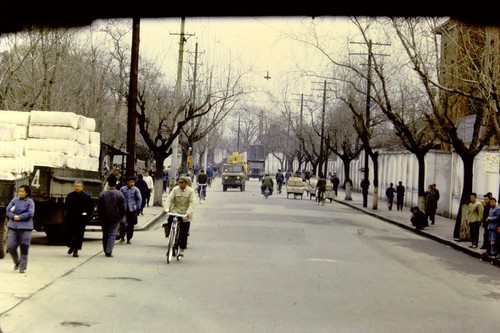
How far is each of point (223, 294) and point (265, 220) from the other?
19142 mm

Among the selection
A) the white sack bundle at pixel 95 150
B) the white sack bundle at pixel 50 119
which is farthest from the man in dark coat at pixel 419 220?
the white sack bundle at pixel 50 119

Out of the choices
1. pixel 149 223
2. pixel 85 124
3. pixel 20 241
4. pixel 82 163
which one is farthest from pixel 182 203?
pixel 149 223

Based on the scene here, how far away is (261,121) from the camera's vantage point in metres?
154

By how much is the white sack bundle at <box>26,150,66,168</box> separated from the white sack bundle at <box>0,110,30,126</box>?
2.34ft

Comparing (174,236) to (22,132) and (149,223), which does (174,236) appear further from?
(149,223)

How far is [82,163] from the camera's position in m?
20.9

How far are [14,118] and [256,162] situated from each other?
94111 millimetres

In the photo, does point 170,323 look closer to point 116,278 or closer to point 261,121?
point 116,278

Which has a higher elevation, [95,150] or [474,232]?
[95,150]

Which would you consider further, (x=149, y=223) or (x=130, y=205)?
(x=149, y=223)

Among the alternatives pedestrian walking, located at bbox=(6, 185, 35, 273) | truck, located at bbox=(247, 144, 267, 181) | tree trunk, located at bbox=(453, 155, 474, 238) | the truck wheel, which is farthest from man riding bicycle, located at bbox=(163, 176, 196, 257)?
truck, located at bbox=(247, 144, 267, 181)

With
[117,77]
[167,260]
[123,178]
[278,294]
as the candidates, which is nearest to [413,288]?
[278,294]

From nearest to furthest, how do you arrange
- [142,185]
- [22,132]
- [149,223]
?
[22,132], [149,223], [142,185]

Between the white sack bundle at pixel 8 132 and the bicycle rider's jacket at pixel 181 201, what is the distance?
143 inches
